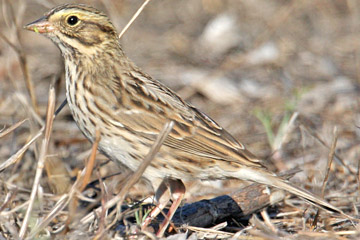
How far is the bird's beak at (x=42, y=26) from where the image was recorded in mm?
4801

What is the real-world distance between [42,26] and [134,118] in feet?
3.12

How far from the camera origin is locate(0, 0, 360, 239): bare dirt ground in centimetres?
482

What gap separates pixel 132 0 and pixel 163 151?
21.0ft

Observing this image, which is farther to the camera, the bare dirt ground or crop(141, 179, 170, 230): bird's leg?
the bare dirt ground

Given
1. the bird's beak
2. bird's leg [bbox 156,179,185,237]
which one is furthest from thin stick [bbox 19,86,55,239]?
bird's leg [bbox 156,179,185,237]

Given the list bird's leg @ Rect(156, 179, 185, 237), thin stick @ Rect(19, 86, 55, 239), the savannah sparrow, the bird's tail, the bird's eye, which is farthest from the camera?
the bird's eye

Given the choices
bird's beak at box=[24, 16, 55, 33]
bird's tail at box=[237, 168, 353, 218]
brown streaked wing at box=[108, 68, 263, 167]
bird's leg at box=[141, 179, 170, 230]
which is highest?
bird's beak at box=[24, 16, 55, 33]

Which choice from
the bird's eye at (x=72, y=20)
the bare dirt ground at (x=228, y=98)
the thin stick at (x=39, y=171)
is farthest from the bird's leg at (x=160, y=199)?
the bird's eye at (x=72, y=20)

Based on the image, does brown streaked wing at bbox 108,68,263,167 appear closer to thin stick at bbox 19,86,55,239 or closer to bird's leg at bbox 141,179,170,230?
bird's leg at bbox 141,179,170,230

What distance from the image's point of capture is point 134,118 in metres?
4.74

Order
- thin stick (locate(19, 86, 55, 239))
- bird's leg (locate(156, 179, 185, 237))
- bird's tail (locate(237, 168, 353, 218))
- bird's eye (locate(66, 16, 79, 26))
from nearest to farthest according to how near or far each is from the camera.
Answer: thin stick (locate(19, 86, 55, 239)), bird's tail (locate(237, 168, 353, 218)), bird's leg (locate(156, 179, 185, 237)), bird's eye (locate(66, 16, 79, 26))

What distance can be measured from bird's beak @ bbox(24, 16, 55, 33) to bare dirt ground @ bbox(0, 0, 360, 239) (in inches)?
33.6

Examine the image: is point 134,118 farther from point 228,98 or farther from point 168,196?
point 228,98

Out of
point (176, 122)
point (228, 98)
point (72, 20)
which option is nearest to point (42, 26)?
point (72, 20)
